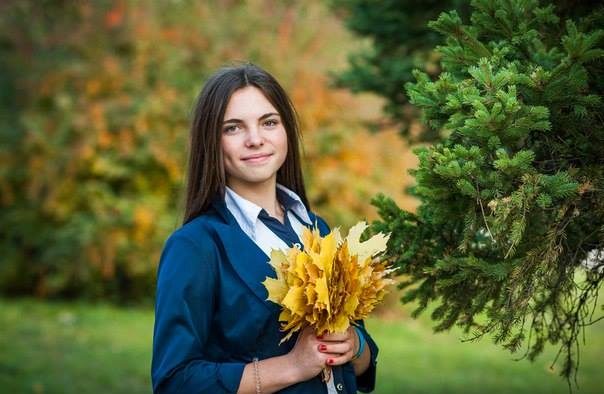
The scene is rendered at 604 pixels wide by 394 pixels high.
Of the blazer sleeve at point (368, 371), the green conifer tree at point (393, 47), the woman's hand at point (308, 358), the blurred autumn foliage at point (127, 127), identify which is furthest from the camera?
the blurred autumn foliage at point (127, 127)

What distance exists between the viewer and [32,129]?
1154 cm

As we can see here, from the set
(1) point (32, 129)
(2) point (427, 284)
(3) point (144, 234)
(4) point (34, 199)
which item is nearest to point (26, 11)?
(1) point (32, 129)

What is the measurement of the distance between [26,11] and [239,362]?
941 cm

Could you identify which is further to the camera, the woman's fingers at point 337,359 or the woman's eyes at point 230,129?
the woman's eyes at point 230,129

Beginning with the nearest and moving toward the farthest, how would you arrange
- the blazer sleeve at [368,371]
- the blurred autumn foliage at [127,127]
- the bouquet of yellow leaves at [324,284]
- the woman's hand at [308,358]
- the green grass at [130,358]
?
the bouquet of yellow leaves at [324,284] < the woman's hand at [308,358] < the blazer sleeve at [368,371] < the green grass at [130,358] < the blurred autumn foliage at [127,127]

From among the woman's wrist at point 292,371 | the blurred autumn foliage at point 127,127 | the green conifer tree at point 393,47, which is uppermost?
the blurred autumn foliage at point 127,127

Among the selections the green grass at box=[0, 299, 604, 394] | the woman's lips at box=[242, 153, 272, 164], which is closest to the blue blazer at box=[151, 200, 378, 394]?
the woman's lips at box=[242, 153, 272, 164]

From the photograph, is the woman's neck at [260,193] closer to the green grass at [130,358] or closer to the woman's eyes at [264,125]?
the woman's eyes at [264,125]

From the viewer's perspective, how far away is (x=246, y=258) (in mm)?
2949

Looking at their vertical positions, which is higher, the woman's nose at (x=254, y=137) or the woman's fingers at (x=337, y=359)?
the woman's nose at (x=254, y=137)

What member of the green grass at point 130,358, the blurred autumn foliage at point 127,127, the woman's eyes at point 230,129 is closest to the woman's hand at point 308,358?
the woman's eyes at point 230,129

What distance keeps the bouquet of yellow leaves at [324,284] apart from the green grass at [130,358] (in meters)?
4.84

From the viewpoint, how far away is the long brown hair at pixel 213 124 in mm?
3088

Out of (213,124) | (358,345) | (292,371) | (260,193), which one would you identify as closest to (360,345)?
(358,345)
